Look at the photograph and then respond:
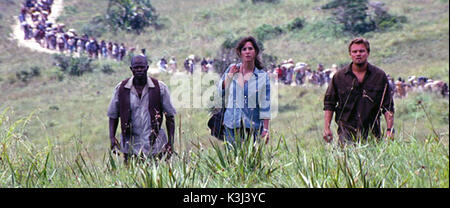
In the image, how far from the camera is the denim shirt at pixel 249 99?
5652 millimetres

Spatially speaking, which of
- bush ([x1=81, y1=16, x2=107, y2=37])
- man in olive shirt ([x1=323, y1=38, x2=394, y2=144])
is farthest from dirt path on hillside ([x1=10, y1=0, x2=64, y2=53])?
man in olive shirt ([x1=323, y1=38, x2=394, y2=144])

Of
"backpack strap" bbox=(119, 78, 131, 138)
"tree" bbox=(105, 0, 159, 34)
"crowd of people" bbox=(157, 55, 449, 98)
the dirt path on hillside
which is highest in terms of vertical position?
"tree" bbox=(105, 0, 159, 34)

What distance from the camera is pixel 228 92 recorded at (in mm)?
5715

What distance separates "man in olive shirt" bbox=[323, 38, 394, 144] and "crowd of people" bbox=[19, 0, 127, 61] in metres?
35.7

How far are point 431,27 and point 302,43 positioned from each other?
27.8 feet

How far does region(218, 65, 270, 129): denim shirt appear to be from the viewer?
5.65 m

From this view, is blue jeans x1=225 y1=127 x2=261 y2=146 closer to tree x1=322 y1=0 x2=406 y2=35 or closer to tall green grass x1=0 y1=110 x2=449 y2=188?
tall green grass x1=0 y1=110 x2=449 y2=188

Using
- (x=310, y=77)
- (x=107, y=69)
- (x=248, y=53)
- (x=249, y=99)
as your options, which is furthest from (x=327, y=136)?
(x=107, y=69)

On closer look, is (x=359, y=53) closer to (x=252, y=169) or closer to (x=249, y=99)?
(x=249, y=99)
